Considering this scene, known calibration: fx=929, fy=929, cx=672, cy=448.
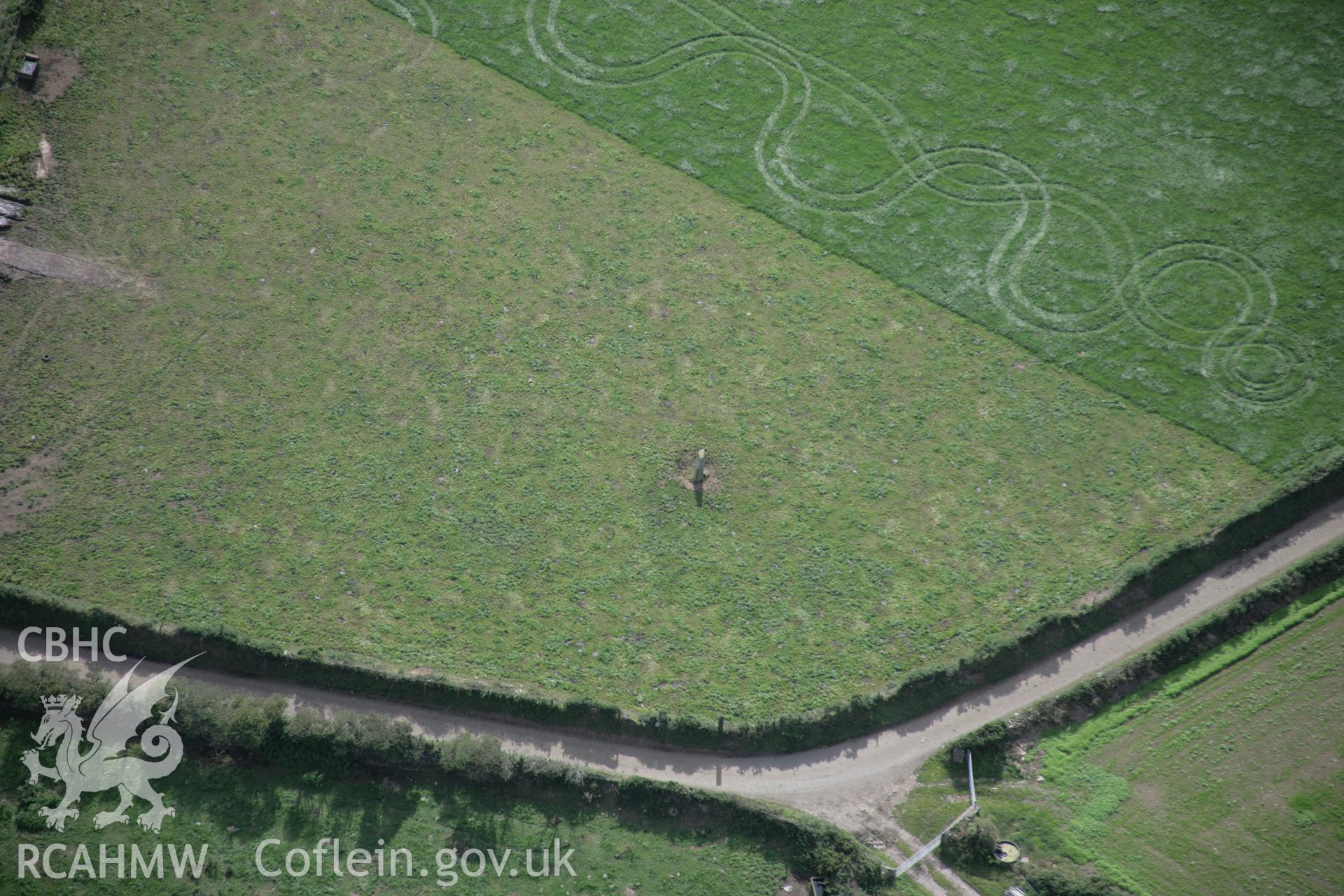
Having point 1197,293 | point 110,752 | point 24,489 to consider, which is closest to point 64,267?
point 24,489

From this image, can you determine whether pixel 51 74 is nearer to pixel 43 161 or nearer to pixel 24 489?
pixel 43 161

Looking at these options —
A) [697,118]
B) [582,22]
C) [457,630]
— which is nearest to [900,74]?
[697,118]

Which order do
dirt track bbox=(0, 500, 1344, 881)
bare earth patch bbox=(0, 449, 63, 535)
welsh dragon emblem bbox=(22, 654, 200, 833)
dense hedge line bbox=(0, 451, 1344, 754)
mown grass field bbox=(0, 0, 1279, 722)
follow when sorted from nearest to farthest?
welsh dragon emblem bbox=(22, 654, 200, 833)
dirt track bbox=(0, 500, 1344, 881)
dense hedge line bbox=(0, 451, 1344, 754)
mown grass field bbox=(0, 0, 1279, 722)
bare earth patch bbox=(0, 449, 63, 535)

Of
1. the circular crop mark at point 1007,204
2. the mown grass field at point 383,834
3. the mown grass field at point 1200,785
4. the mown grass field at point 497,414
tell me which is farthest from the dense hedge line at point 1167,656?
the mown grass field at point 383,834

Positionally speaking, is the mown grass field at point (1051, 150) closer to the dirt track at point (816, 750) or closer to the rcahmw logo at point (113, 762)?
the dirt track at point (816, 750)

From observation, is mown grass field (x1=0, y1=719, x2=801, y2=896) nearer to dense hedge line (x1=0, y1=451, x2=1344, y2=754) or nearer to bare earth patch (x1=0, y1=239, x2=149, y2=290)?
dense hedge line (x1=0, y1=451, x2=1344, y2=754)

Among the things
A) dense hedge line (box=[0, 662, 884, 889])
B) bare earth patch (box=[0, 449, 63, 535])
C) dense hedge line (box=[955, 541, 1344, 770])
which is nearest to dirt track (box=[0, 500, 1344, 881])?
dense hedge line (box=[955, 541, 1344, 770])
